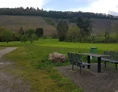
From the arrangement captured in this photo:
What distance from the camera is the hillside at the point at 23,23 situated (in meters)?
117

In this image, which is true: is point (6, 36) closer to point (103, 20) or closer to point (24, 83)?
point (24, 83)

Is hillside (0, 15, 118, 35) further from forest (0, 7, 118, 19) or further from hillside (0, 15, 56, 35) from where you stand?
forest (0, 7, 118, 19)

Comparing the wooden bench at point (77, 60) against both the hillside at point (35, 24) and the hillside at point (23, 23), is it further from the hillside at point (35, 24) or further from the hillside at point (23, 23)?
the hillside at point (23, 23)

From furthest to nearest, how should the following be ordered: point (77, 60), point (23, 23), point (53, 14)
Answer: point (53, 14), point (23, 23), point (77, 60)

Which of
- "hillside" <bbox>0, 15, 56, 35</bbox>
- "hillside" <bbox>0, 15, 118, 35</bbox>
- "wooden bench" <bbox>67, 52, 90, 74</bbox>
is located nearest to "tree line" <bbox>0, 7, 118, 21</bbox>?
"hillside" <bbox>0, 15, 118, 35</bbox>

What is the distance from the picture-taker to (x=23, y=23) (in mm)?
125125

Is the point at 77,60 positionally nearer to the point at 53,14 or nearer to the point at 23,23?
the point at 23,23

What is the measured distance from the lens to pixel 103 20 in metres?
147

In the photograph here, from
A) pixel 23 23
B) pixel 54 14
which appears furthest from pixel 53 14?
pixel 23 23

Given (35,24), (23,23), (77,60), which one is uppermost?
(77,60)

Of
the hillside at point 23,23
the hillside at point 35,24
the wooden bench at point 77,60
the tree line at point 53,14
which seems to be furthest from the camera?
the tree line at point 53,14

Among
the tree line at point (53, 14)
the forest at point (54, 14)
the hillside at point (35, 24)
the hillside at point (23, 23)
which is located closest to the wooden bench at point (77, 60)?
the hillside at point (35, 24)

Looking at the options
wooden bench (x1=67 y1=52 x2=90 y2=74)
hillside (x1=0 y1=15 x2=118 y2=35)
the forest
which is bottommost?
hillside (x1=0 y1=15 x2=118 y2=35)

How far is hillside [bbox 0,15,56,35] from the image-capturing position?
11722cm
